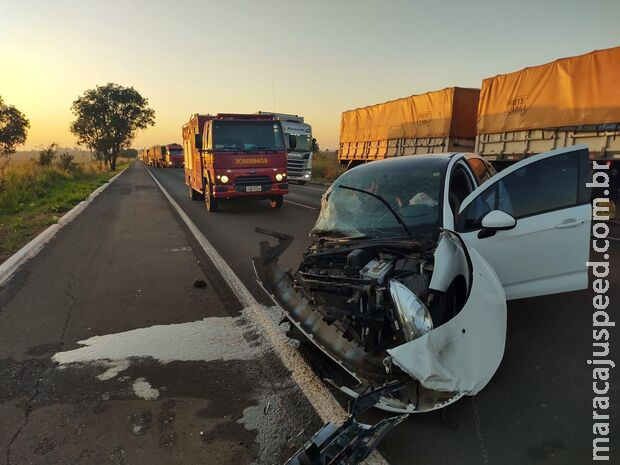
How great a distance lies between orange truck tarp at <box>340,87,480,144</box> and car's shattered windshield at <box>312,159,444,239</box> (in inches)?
442

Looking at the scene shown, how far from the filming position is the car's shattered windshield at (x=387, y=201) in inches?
154

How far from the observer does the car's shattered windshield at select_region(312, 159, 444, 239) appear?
392cm

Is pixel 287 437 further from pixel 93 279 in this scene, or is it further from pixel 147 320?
pixel 93 279

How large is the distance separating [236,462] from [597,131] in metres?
10.4

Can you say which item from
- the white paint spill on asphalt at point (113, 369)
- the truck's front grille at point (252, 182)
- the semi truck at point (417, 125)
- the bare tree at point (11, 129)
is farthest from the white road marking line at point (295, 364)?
the bare tree at point (11, 129)

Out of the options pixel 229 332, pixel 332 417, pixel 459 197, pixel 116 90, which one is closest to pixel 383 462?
pixel 332 417

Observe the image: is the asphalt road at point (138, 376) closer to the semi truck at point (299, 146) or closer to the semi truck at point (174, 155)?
the semi truck at point (299, 146)

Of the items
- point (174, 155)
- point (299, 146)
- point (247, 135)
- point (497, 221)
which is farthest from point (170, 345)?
point (174, 155)

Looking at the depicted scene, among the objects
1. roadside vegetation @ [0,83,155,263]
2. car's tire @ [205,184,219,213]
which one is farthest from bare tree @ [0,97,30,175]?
car's tire @ [205,184,219,213]

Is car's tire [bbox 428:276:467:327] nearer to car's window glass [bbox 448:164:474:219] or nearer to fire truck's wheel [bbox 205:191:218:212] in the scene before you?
car's window glass [bbox 448:164:474:219]

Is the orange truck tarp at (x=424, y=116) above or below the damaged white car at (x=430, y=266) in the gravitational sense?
above

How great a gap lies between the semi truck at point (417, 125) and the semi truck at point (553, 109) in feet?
5.11

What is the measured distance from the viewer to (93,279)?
244 inches

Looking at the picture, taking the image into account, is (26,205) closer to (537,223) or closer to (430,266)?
(430,266)
